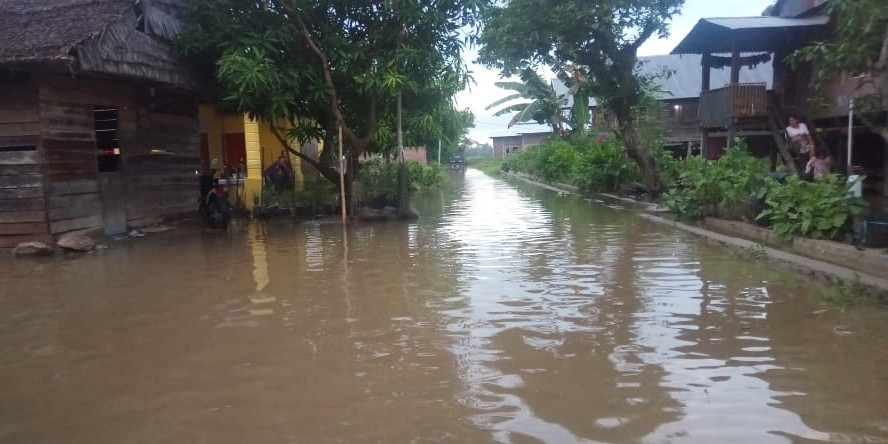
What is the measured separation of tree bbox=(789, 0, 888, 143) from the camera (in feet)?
22.3

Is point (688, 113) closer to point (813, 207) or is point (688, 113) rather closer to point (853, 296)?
point (813, 207)

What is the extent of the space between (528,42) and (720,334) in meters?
13.2

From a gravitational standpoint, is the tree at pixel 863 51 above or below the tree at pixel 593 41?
below

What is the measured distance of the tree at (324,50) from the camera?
12602 mm

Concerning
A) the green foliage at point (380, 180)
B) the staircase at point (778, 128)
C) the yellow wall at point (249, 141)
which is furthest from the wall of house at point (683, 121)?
the yellow wall at point (249, 141)

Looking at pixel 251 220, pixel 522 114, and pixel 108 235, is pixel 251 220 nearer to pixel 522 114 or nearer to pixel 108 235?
pixel 108 235

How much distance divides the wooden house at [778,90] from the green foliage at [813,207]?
267 inches

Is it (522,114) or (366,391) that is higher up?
(522,114)

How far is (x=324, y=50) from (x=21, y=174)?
580 centimetres

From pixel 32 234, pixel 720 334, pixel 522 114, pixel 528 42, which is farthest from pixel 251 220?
pixel 522 114

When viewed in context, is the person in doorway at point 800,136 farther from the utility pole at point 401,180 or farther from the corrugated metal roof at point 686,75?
the corrugated metal roof at point 686,75

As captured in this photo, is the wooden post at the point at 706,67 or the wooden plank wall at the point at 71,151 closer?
the wooden plank wall at the point at 71,151

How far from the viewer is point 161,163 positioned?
562 inches

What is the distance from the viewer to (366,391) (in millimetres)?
4418
